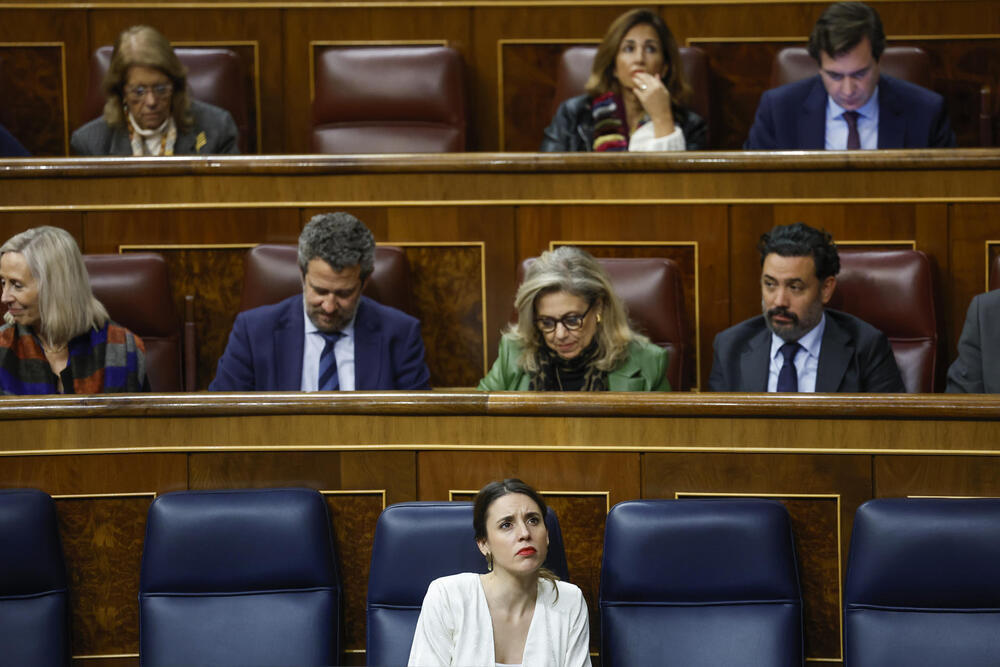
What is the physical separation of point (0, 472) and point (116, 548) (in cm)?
11

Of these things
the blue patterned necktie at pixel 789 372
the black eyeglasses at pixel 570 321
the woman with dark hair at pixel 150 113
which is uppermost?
the woman with dark hair at pixel 150 113

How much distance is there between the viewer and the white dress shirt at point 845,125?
150 centimetres

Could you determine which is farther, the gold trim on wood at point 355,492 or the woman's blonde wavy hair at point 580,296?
the woman's blonde wavy hair at point 580,296

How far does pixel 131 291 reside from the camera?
133 centimetres

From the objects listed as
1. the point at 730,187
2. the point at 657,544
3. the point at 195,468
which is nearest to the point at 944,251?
the point at 730,187

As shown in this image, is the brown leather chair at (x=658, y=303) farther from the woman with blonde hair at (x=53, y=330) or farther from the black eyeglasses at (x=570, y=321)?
the woman with blonde hair at (x=53, y=330)

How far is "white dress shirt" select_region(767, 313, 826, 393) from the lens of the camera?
1.24m

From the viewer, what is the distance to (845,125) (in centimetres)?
151

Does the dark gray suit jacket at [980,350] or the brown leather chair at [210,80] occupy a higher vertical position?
the brown leather chair at [210,80]

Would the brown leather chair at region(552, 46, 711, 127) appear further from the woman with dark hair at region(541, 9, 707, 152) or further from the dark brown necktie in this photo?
the dark brown necktie

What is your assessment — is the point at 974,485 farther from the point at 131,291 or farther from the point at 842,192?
the point at 131,291

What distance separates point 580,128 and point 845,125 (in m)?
0.31

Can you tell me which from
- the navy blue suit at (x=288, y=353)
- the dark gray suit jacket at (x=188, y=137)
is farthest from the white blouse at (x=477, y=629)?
the dark gray suit jacket at (x=188, y=137)

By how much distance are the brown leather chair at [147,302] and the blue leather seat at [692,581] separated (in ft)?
1.95
